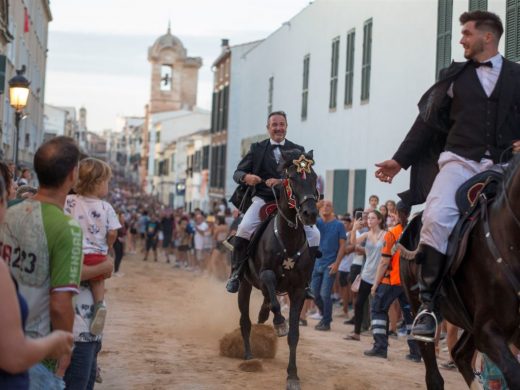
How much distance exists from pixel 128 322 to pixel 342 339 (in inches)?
137

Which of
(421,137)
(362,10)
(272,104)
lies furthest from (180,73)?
(421,137)

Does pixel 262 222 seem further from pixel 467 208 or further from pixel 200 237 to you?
pixel 200 237

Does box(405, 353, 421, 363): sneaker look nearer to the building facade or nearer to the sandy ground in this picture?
the sandy ground

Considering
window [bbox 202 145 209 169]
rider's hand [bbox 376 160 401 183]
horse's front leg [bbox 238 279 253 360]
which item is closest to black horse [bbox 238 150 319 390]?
horse's front leg [bbox 238 279 253 360]

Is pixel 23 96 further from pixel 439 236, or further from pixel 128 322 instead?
pixel 439 236

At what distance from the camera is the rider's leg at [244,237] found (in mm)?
10820

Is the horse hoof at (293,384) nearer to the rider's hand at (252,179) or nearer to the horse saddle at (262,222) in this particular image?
the horse saddle at (262,222)

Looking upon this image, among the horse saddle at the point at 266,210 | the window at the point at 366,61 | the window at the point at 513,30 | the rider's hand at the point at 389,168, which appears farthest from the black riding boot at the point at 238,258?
the window at the point at 366,61

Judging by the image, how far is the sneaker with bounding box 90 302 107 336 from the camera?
5.73m

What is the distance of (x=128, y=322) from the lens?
1456cm

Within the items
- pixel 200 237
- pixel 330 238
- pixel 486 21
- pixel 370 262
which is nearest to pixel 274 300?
pixel 370 262

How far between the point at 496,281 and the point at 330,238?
996 centimetres

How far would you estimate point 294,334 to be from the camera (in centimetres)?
953

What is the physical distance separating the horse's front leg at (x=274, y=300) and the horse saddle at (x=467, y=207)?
369cm
